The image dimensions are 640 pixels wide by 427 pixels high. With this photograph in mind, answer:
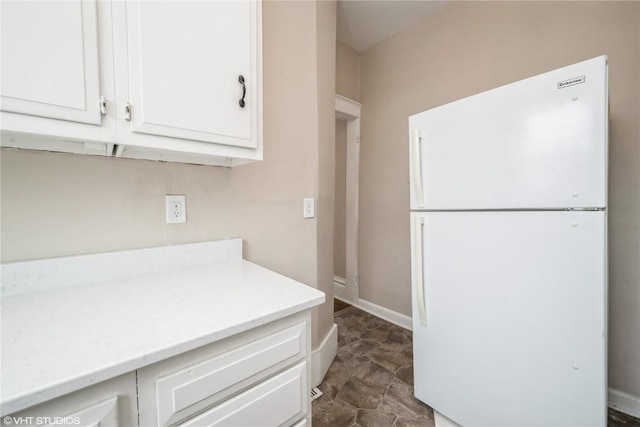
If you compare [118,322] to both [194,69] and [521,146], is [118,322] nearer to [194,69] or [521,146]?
[194,69]

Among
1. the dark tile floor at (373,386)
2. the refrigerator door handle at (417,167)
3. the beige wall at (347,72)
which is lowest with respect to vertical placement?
the dark tile floor at (373,386)

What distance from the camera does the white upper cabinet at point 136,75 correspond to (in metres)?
0.64

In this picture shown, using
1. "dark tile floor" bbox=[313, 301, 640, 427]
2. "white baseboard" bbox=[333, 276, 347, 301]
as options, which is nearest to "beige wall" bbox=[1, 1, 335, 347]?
"dark tile floor" bbox=[313, 301, 640, 427]

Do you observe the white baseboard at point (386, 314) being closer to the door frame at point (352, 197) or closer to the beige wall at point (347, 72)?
the door frame at point (352, 197)

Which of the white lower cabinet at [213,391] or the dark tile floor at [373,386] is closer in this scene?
the white lower cabinet at [213,391]

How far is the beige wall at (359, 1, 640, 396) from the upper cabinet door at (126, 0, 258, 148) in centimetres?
182

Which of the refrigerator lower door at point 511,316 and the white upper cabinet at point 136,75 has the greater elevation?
the white upper cabinet at point 136,75

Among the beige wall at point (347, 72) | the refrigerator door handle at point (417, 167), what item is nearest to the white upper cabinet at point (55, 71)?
the refrigerator door handle at point (417, 167)

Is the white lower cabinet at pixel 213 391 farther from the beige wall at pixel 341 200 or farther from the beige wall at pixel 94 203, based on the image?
the beige wall at pixel 341 200

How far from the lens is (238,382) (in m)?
0.68

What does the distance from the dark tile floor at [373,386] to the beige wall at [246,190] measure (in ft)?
1.07

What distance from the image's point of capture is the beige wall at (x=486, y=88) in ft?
4.75

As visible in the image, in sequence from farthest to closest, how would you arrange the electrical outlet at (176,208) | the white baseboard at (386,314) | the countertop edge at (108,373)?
1. the white baseboard at (386,314)
2. the electrical outlet at (176,208)
3. the countertop edge at (108,373)

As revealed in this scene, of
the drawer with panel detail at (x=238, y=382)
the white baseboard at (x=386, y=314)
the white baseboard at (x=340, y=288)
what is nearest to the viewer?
the drawer with panel detail at (x=238, y=382)
